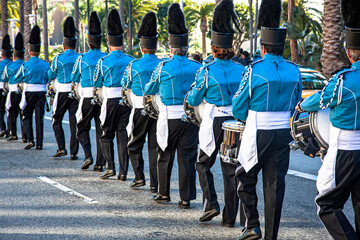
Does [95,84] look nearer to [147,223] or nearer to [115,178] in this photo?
[115,178]

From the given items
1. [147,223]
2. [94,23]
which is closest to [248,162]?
[147,223]

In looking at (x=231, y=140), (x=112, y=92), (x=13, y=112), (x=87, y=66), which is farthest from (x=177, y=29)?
(x=13, y=112)

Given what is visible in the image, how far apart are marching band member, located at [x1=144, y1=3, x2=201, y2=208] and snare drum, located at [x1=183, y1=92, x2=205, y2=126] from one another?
55cm

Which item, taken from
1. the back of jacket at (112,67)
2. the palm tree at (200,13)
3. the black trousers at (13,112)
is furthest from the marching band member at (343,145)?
the palm tree at (200,13)

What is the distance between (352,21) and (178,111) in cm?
310

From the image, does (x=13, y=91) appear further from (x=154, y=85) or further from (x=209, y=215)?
(x=209, y=215)

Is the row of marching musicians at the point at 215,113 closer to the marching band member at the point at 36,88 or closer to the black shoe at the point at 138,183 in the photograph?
the black shoe at the point at 138,183

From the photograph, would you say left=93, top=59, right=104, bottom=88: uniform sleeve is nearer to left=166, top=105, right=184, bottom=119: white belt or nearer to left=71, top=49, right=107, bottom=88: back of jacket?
left=71, top=49, right=107, bottom=88: back of jacket

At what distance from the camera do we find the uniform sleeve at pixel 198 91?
6.78 metres

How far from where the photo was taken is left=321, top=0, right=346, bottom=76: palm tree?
1836cm

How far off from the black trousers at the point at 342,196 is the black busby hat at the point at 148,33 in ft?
14.4

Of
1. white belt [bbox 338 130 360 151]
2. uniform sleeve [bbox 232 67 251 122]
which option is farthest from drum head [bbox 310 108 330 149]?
uniform sleeve [bbox 232 67 251 122]

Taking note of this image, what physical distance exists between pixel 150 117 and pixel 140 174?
91cm

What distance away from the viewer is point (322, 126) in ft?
17.5
